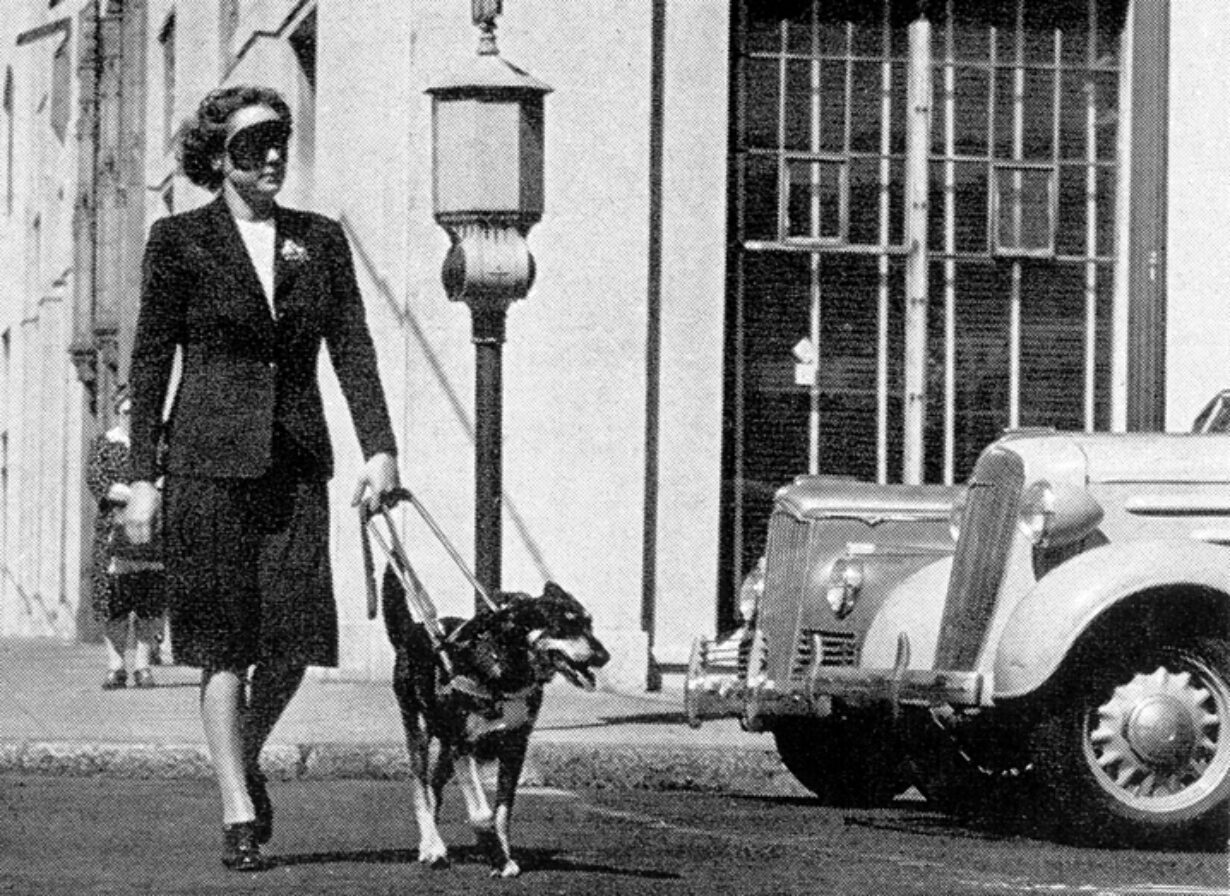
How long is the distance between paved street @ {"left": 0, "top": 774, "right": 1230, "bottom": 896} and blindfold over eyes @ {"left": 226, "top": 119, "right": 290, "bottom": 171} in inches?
74.4

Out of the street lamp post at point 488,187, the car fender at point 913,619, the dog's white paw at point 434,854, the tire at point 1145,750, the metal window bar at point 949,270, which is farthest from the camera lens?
the metal window bar at point 949,270

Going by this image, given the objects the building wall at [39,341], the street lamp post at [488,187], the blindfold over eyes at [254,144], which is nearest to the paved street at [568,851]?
the blindfold over eyes at [254,144]

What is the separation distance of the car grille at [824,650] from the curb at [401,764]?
879 mm

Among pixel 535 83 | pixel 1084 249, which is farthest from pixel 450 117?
pixel 1084 249

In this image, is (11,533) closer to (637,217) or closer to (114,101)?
(114,101)

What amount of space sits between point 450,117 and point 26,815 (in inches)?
172

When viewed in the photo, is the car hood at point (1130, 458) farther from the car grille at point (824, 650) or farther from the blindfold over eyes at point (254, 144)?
the blindfold over eyes at point (254, 144)

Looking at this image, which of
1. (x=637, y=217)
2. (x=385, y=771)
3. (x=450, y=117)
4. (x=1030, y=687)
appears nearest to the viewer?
(x=1030, y=687)

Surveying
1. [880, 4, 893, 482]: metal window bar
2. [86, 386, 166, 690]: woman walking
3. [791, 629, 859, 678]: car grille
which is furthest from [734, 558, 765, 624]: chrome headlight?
[86, 386, 166, 690]: woman walking

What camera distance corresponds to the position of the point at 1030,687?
30.9 feet

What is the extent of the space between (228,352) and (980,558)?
2.98 metres

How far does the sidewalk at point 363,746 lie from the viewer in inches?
464

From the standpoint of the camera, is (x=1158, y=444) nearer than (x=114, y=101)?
Yes

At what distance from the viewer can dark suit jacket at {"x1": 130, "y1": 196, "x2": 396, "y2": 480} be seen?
812cm
